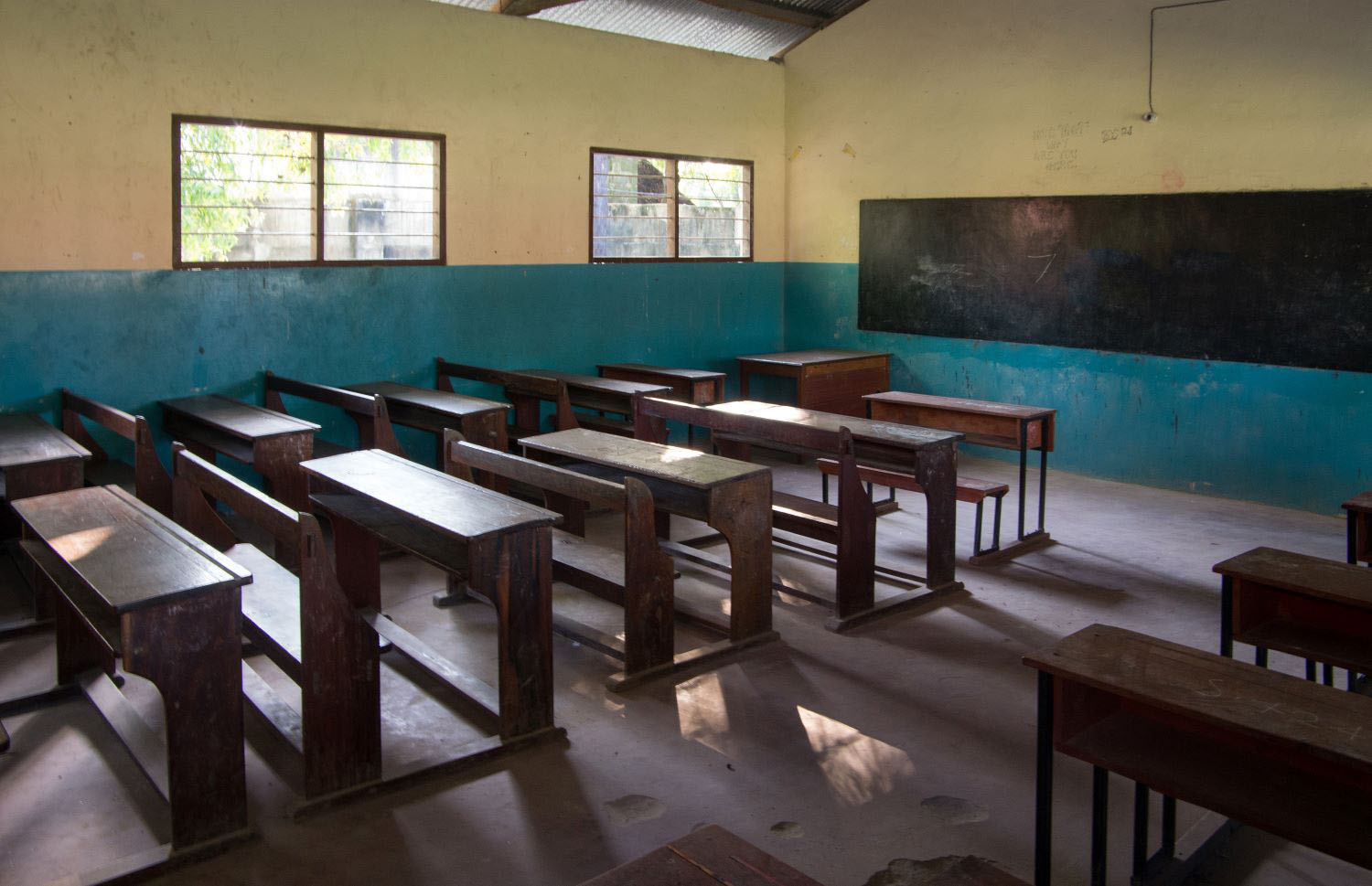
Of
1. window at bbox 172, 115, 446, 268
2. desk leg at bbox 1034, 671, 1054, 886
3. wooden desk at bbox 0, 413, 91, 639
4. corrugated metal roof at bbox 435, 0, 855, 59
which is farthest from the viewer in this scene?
corrugated metal roof at bbox 435, 0, 855, 59

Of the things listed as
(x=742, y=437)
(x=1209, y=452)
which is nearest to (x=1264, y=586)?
(x=742, y=437)

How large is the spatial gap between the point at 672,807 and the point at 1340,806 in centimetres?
163

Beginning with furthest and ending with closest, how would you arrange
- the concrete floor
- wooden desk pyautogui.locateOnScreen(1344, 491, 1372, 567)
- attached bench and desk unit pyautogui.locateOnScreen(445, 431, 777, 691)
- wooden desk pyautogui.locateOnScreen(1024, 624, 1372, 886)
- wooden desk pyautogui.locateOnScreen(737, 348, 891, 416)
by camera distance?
wooden desk pyautogui.locateOnScreen(737, 348, 891, 416) → attached bench and desk unit pyautogui.locateOnScreen(445, 431, 777, 691) → wooden desk pyautogui.locateOnScreen(1344, 491, 1372, 567) → the concrete floor → wooden desk pyautogui.locateOnScreen(1024, 624, 1372, 886)

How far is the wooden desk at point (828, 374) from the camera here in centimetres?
822

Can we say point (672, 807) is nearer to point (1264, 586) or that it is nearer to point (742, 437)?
point (1264, 586)

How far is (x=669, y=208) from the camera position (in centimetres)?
870

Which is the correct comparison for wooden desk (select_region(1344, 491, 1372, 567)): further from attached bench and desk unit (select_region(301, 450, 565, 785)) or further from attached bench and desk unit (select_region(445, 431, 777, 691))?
attached bench and desk unit (select_region(301, 450, 565, 785))

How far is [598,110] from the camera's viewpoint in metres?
8.06

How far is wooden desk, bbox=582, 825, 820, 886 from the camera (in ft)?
5.73

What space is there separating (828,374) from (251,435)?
14.5 feet

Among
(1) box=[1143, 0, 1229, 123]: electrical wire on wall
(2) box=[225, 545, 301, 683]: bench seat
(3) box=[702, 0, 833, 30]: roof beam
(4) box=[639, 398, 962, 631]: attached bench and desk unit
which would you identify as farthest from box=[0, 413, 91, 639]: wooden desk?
(1) box=[1143, 0, 1229, 123]: electrical wire on wall

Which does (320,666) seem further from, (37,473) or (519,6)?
(519,6)

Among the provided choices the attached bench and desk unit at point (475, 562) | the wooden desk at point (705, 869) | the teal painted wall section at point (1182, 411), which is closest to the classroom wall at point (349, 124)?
the teal painted wall section at point (1182, 411)

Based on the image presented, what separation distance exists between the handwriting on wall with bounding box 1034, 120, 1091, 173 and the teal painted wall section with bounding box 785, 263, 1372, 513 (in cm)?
124
